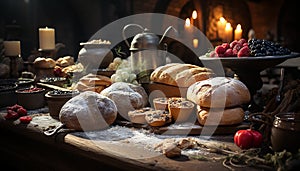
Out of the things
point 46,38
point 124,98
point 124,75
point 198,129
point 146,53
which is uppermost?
point 46,38

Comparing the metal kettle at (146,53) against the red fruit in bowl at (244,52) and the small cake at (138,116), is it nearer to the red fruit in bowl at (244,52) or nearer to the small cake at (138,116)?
the small cake at (138,116)

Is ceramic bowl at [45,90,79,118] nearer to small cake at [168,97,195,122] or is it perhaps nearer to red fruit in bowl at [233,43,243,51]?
small cake at [168,97,195,122]

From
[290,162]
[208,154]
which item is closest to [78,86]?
[208,154]

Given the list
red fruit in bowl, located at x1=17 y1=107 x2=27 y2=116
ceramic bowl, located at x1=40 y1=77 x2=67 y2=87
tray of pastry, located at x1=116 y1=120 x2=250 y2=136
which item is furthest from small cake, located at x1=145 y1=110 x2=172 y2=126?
ceramic bowl, located at x1=40 y1=77 x2=67 y2=87

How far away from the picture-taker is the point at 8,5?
447 centimetres

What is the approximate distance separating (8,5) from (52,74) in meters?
2.38

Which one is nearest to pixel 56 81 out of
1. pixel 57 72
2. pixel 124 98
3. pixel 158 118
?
pixel 57 72

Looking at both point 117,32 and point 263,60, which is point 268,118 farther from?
point 117,32

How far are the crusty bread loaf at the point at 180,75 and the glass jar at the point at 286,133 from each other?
27.8 inches

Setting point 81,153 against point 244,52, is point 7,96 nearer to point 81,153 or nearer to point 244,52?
point 81,153

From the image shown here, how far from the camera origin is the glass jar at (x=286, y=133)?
1104mm

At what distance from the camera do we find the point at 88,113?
5.30ft

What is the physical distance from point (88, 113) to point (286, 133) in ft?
2.95

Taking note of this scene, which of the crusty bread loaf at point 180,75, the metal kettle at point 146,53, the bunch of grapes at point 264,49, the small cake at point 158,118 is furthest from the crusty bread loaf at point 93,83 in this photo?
the bunch of grapes at point 264,49
